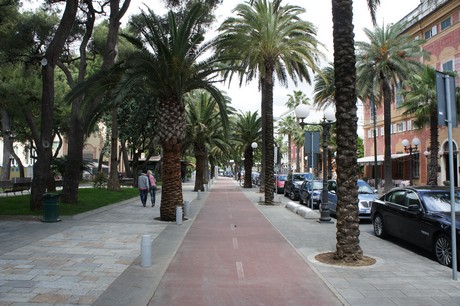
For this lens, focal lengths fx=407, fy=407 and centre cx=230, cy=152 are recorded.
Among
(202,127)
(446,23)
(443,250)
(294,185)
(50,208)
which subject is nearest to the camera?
(443,250)

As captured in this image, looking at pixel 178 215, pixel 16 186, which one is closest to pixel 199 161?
pixel 16 186

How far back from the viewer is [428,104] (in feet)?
90.2

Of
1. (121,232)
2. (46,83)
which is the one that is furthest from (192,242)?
(46,83)

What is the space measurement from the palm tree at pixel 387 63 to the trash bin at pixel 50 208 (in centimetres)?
2318

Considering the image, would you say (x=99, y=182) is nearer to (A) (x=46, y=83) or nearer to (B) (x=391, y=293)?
(A) (x=46, y=83)

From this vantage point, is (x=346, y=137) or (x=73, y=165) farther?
(x=73, y=165)

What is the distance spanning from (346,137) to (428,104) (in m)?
22.3

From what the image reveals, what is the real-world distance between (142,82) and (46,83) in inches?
160

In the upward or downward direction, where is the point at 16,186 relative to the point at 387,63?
downward

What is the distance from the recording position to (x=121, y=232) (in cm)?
1196

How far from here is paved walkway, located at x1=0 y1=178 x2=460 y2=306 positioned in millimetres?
5945

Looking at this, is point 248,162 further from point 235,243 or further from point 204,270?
point 204,270

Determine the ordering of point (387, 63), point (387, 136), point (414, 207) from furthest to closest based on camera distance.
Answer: point (387, 63)
point (387, 136)
point (414, 207)

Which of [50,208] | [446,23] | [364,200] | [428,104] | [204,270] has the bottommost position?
[204,270]
